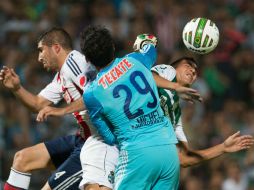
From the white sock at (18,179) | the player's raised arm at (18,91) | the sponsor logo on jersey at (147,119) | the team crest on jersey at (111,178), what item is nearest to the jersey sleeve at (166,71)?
the sponsor logo on jersey at (147,119)

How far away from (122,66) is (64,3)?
24.8 ft

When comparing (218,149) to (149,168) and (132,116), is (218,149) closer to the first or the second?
(149,168)

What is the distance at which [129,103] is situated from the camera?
7.09 m

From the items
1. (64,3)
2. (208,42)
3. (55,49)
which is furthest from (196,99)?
(64,3)

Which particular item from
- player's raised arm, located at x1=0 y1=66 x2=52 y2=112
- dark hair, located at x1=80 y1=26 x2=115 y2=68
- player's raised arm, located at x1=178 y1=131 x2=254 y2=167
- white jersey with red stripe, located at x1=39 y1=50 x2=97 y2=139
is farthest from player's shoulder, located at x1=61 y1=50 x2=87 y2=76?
player's raised arm, located at x1=178 y1=131 x2=254 y2=167

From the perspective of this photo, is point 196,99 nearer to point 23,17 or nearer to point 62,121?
point 62,121

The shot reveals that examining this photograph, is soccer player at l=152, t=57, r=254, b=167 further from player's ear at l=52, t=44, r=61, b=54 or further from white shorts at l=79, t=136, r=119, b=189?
player's ear at l=52, t=44, r=61, b=54

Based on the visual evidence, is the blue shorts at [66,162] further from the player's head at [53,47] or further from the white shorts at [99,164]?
the player's head at [53,47]

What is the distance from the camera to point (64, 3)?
47.7ft

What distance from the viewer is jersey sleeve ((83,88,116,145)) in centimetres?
714

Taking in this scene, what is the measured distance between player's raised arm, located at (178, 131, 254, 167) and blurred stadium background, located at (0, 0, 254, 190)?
12.9ft

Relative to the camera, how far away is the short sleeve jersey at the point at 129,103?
23.3 ft

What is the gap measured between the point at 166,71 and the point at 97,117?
97 centimetres

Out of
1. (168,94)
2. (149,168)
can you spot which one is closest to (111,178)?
(149,168)
